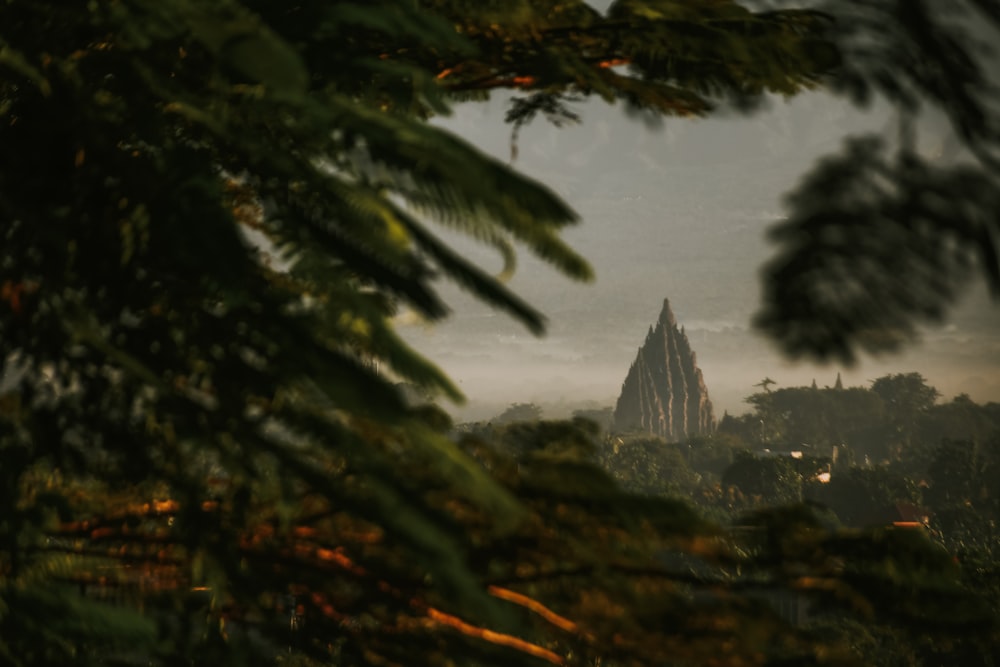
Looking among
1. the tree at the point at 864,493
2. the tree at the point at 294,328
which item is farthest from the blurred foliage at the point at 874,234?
the tree at the point at 864,493

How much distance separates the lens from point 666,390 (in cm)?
13800

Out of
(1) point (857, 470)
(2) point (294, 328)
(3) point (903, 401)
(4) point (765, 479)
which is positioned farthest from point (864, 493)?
(2) point (294, 328)

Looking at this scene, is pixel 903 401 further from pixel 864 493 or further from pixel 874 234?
pixel 874 234

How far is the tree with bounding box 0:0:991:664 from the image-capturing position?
1157 millimetres

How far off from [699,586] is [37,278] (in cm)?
210

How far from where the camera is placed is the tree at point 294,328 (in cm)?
116

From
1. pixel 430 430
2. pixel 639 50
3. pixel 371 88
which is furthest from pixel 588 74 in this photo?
pixel 430 430

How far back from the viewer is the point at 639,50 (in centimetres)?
274

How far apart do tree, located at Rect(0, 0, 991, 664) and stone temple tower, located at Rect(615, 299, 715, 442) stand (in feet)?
434

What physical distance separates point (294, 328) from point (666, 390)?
139697 millimetres

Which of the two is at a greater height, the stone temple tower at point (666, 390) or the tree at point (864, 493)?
the stone temple tower at point (666, 390)

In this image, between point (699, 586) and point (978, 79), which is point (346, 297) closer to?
point (699, 586)

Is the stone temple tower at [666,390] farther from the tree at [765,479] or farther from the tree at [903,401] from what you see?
the tree at [765,479]

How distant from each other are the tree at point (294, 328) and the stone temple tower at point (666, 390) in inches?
5208
